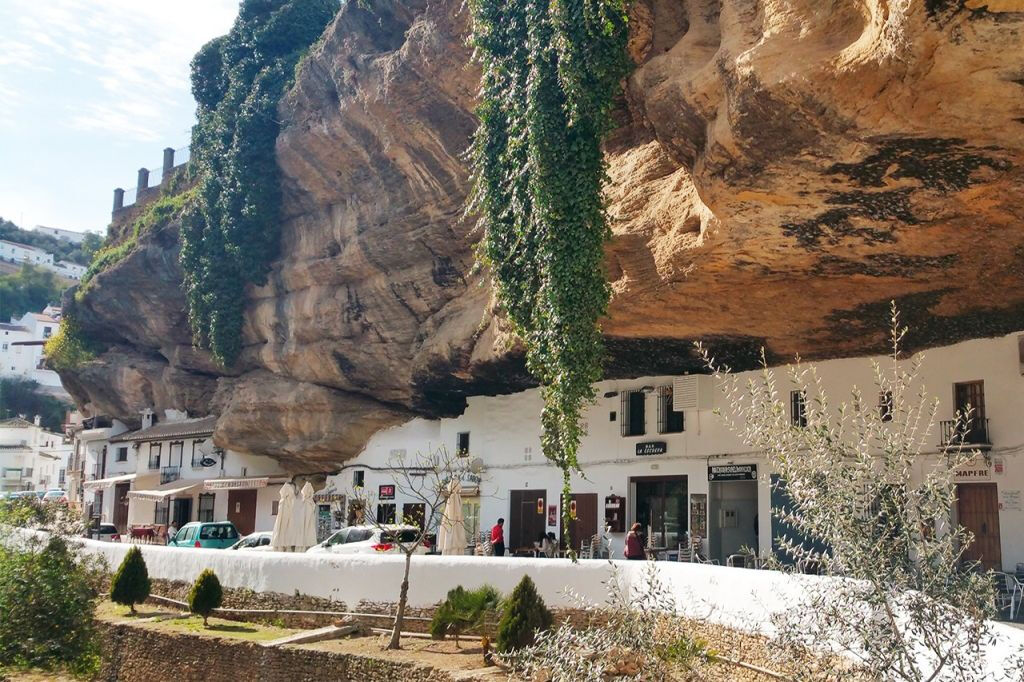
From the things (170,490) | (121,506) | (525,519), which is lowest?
(121,506)

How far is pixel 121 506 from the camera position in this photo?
38.5 m

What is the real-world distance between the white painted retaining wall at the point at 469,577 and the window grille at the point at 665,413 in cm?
648

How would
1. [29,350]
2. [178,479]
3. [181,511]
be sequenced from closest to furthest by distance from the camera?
[178,479]
[181,511]
[29,350]

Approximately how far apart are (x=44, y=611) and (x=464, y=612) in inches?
278

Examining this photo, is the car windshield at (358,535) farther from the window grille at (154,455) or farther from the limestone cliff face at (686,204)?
the window grille at (154,455)

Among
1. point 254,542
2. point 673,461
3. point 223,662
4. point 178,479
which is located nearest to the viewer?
point 223,662

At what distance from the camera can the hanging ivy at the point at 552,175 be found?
560 inches

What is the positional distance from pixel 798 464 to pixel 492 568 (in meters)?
9.98

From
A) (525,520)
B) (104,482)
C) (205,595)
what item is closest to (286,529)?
(205,595)

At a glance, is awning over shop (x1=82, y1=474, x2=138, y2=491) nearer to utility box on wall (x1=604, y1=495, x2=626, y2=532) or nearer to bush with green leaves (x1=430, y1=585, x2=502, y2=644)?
utility box on wall (x1=604, y1=495, x2=626, y2=532)

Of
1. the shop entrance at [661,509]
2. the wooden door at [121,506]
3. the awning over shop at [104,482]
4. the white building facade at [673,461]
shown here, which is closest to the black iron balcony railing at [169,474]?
the awning over shop at [104,482]

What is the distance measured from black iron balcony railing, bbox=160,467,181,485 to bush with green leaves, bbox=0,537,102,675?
57.0ft

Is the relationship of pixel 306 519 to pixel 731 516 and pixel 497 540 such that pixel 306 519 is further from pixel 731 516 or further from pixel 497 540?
pixel 731 516

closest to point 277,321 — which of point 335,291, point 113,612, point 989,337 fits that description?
point 335,291
